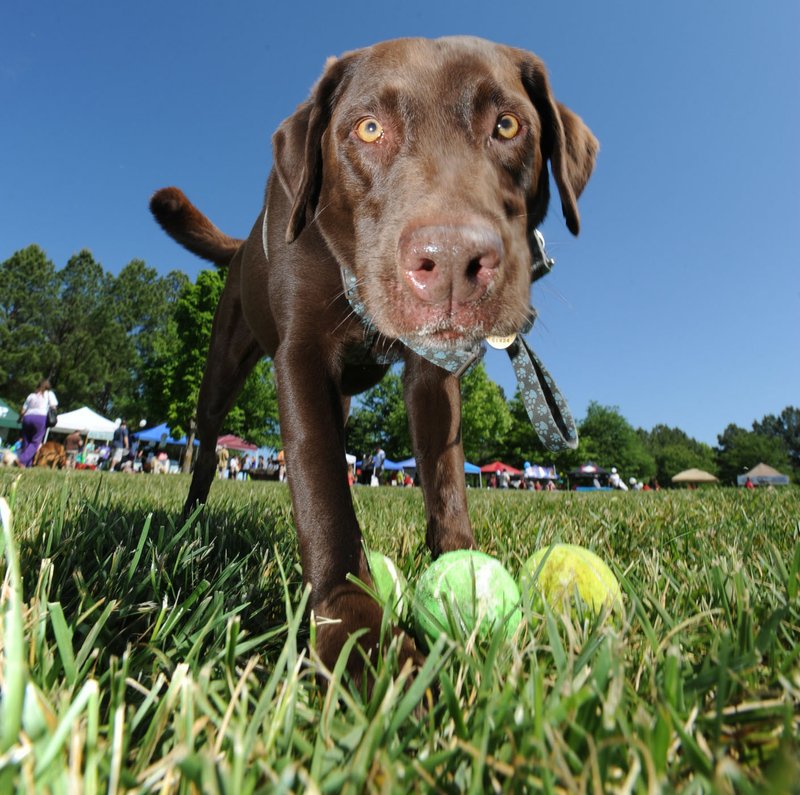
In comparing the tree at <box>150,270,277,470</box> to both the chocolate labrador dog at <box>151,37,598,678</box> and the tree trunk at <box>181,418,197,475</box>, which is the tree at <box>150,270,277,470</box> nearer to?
the tree trunk at <box>181,418,197,475</box>

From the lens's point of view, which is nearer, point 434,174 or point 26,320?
point 434,174

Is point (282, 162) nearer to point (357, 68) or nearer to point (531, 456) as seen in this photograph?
point (357, 68)

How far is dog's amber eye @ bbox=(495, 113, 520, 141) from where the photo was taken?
2.24 m

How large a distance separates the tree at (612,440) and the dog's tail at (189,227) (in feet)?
245

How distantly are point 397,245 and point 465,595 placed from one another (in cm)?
107

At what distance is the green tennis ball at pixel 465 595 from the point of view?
4.72ft

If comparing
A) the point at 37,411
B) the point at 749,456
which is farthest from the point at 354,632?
the point at 749,456

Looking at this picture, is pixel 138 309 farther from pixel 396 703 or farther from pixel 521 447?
pixel 396 703

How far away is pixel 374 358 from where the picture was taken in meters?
2.59

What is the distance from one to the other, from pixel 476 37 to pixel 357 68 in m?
0.58

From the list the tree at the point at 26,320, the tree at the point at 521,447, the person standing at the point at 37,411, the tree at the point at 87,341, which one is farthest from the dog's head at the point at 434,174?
the tree at the point at 521,447

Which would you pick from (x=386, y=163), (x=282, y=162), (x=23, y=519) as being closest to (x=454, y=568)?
(x=386, y=163)

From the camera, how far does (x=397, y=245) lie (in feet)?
6.04

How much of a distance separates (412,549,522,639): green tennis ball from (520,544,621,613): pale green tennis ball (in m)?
0.08
